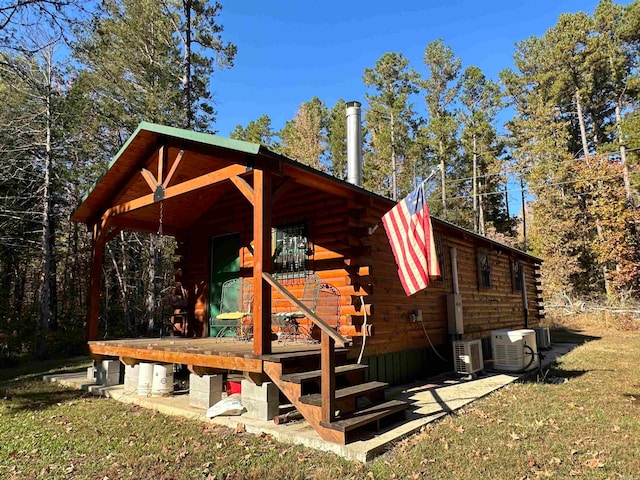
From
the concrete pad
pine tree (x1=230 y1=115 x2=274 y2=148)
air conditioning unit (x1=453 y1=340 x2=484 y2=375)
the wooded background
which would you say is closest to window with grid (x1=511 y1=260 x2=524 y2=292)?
the wooded background

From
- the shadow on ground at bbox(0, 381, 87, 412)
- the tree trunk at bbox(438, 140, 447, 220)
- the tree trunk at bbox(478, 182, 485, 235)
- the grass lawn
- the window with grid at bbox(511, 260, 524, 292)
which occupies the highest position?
the tree trunk at bbox(438, 140, 447, 220)

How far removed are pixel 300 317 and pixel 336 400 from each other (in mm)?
2438

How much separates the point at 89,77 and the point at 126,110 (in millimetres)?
1453

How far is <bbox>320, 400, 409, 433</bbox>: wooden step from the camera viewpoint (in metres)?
3.86

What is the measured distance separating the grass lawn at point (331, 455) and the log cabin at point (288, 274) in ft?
1.81

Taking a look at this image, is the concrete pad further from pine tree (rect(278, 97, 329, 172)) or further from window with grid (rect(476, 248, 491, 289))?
pine tree (rect(278, 97, 329, 172))

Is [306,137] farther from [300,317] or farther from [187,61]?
[300,317]

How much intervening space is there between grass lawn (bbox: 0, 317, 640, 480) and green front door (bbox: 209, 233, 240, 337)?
2563 millimetres

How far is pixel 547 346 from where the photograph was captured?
11750 mm

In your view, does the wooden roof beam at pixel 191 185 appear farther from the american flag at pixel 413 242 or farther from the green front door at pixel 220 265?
the american flag at pixel 413 242

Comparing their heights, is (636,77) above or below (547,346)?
above

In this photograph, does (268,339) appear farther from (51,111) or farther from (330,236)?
(51,111)

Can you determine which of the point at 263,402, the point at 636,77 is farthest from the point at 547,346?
the point at 636,77

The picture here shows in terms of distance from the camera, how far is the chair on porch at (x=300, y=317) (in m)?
6.26
